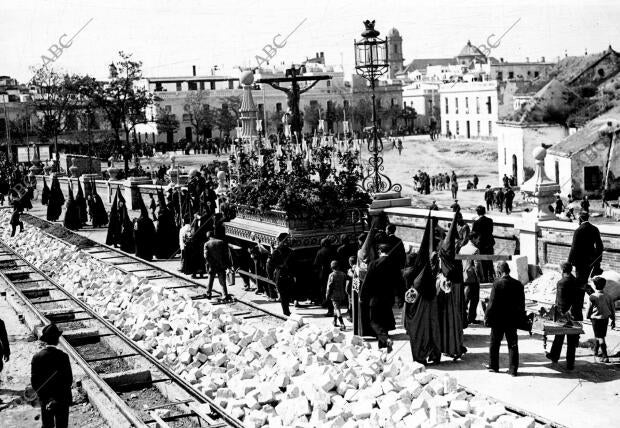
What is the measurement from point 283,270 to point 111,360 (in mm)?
3068

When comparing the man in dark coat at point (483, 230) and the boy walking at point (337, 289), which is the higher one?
the man in dark coat at point (483, 230)

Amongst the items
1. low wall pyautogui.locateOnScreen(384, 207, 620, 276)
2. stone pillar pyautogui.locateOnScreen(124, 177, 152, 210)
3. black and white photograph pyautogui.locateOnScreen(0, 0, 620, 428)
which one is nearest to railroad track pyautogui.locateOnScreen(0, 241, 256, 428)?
black and white photograph pyautogui.locateOnScreen(0, 0, 620, 428)

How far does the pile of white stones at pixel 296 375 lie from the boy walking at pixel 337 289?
82 centimetres

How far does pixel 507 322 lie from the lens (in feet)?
35.2

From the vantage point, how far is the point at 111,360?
45.4 ft

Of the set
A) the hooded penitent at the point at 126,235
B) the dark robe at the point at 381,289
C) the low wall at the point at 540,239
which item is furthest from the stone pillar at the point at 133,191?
the dark robe at the point at 381,289

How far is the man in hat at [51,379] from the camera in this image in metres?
9.53

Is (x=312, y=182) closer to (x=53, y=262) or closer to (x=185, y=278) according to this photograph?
(x=185, y=278)

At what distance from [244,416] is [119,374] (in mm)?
2833

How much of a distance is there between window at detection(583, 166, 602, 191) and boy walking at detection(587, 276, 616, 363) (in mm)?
29974

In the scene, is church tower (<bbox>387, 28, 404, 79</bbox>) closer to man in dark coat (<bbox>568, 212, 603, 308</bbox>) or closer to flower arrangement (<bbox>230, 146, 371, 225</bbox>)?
flower arrangement (<bbox>230, 146, 371, 225</bbox>)

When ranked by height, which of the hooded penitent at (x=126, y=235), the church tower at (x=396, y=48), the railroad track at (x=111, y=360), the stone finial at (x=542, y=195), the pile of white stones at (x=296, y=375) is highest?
the church tower at (x=396, y=48)

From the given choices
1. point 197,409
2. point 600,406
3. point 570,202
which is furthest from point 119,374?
point 570,202

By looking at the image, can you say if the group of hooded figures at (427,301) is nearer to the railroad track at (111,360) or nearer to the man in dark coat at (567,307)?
the man in dark coat at (567,307)
